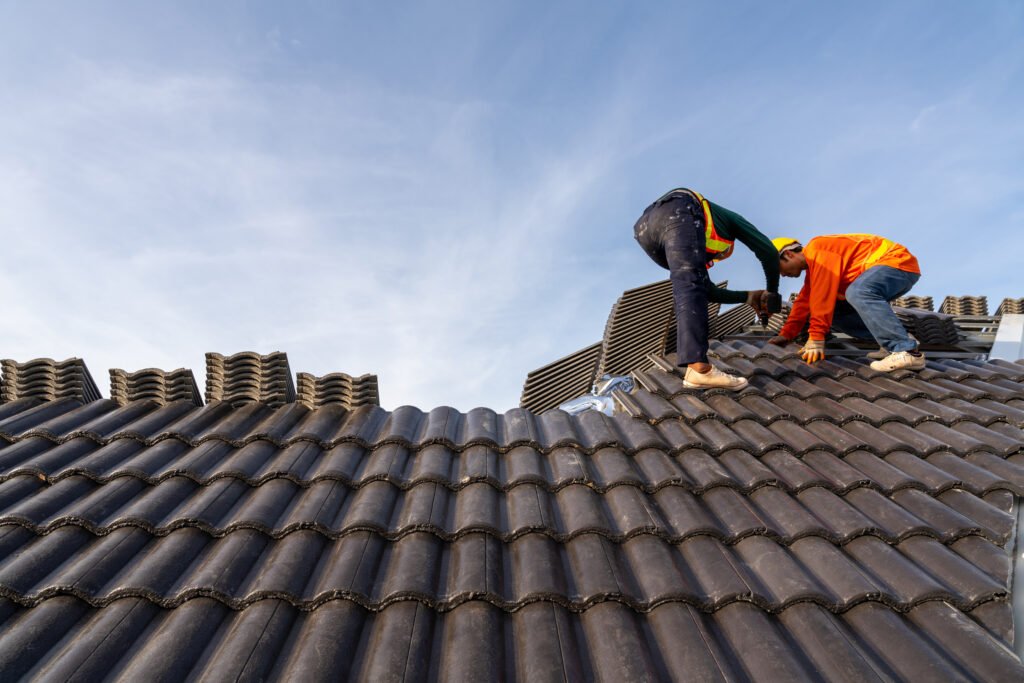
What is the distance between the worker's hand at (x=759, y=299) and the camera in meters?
5.64

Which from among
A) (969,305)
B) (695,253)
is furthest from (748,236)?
(969,305)

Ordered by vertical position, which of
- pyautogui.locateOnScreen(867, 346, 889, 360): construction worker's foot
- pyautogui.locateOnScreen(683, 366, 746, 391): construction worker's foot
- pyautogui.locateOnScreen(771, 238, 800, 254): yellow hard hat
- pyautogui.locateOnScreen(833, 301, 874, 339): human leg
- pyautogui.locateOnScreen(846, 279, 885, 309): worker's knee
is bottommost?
pyautogui.locateOnScreen(867, 346, 889, 360): construction worker's foot

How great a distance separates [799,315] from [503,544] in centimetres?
430

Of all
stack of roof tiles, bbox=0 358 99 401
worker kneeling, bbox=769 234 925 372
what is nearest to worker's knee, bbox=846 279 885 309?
worker kneeling, bbox=769 234 925 372

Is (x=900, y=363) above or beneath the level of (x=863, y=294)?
beneath

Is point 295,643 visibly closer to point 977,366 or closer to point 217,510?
point 217,510

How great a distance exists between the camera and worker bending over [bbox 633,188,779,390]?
4.65 meters

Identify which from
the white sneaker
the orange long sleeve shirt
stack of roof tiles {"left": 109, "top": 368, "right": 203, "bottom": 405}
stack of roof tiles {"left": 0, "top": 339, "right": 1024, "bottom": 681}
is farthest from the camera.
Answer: the orange long sleeve shirt

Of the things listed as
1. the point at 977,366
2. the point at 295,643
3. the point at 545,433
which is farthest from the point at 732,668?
the point at 977,366

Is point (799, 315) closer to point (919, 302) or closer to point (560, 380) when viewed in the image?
point (560, 380)

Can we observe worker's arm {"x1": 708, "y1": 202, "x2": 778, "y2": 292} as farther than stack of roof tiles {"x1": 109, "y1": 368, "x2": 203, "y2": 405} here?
Yes

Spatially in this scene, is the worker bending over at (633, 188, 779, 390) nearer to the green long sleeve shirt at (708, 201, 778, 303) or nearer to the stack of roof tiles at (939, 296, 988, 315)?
the green long sleeve shirt at (708, 201, 778, 303)

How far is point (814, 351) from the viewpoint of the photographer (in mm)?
5254

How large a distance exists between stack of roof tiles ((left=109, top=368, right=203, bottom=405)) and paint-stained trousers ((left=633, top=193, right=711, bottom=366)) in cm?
346
